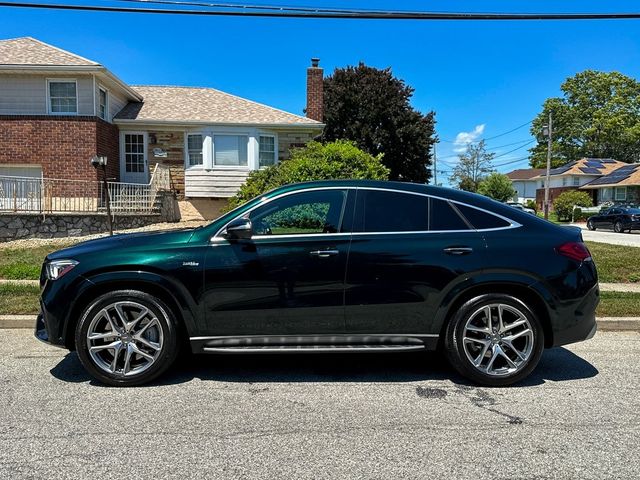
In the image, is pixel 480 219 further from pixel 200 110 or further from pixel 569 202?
pixel 569 202

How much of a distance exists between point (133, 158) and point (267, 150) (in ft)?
17.0

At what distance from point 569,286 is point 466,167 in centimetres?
8226

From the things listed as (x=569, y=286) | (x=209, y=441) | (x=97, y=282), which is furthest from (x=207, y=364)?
(x=569, y=286)

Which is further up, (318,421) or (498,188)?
(498,188)

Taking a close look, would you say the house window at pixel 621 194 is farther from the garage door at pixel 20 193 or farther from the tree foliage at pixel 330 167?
the garage door at pixel 20 193

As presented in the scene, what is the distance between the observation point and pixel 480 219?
4.61m

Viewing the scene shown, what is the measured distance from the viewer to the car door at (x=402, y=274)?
441 cm

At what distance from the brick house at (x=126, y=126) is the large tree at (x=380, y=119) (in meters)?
10.9

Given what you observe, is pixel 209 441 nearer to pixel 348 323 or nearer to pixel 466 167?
pixel 348 323

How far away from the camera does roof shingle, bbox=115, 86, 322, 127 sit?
63.9ft

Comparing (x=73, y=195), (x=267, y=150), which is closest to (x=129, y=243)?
(x=73, y=195)

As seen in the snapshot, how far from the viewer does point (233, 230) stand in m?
4.34

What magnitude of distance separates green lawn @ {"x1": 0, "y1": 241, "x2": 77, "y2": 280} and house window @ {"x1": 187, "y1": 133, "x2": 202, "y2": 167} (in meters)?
6.95

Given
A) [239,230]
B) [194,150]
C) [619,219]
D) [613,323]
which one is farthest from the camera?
[619,219]
